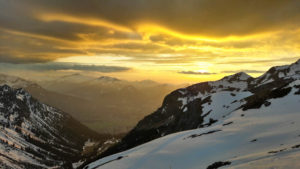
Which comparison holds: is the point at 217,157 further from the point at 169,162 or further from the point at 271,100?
the point at 271,100

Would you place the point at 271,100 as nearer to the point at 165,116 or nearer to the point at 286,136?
the point at 286,136

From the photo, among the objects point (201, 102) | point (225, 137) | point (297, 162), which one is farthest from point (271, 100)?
point (201, 102)

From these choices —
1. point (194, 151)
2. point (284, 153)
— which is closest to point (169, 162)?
point (194, 151)

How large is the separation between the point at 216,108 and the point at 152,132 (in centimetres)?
6191

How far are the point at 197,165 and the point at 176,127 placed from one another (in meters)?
111

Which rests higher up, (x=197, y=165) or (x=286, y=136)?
(x=286, y=136)

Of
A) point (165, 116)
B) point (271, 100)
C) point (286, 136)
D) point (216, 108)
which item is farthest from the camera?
point (165, 116)

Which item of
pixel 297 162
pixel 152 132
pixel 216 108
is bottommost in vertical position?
pixel 152 132

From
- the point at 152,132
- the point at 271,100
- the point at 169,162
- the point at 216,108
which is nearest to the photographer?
the point at 169,162

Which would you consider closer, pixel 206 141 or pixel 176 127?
pixel 206 141

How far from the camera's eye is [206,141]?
48281 millimetres

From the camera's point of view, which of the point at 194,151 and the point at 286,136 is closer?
the point at 286,136

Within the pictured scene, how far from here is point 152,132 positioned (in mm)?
168000

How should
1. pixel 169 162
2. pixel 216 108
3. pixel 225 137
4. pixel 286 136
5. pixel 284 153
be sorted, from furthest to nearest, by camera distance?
pixel 216 108 < pixel 225 137 < pixel 169 162 < pixel 286 136 < pixel 284 153
